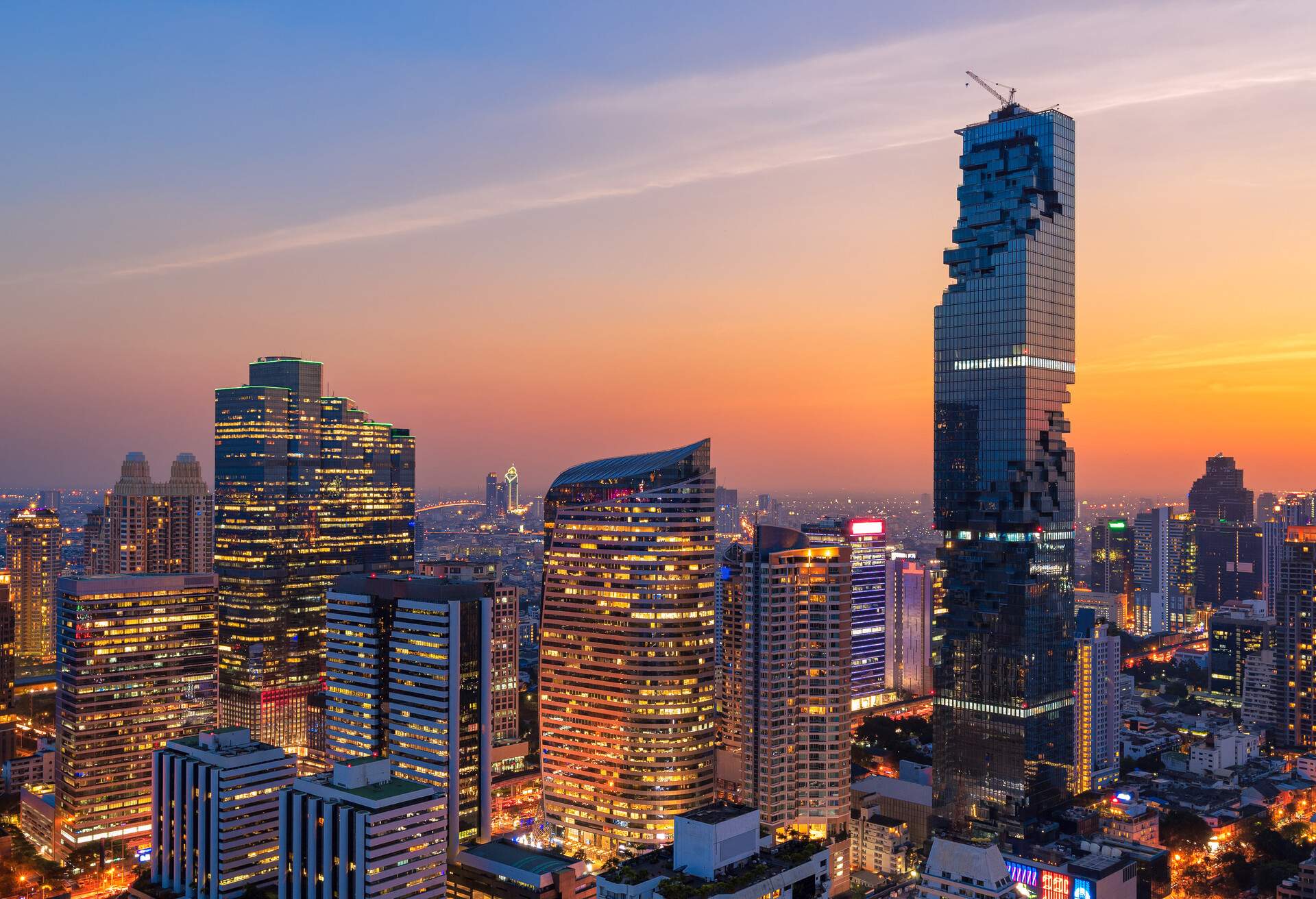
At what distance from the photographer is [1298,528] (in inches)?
4769

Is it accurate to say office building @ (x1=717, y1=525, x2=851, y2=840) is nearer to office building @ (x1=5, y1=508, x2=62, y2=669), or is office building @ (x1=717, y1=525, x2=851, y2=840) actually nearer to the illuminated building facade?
the illuminated building facade

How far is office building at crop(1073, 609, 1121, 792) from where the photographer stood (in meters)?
95.5

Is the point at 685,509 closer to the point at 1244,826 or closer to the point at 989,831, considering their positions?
the point at 989,831

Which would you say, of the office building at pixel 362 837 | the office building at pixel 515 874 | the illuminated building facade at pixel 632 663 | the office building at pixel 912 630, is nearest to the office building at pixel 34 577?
the illuminated building facade at pixel 632 663

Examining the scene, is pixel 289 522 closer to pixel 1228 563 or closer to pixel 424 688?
pixel 424 688

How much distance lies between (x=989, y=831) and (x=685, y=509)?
32.4 meters

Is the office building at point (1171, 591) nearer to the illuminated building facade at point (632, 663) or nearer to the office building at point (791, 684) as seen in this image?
the office building at point (791, 684)

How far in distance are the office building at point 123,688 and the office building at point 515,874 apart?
36.9 metres

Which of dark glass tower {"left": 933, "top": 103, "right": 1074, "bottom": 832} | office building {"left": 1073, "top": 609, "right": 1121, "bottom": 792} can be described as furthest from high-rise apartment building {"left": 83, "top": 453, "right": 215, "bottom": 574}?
office building {"left": 1073, "top": 609, "right": 1121, "bottom": 792}

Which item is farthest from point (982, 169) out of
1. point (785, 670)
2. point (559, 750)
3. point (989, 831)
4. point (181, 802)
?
point (181, 802)

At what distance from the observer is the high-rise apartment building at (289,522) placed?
124625mm

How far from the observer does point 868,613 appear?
474 ft

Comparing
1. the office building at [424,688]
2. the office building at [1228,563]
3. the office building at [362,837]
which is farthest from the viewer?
the office building at [1228,563]

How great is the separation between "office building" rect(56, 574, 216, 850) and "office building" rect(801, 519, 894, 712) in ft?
249
